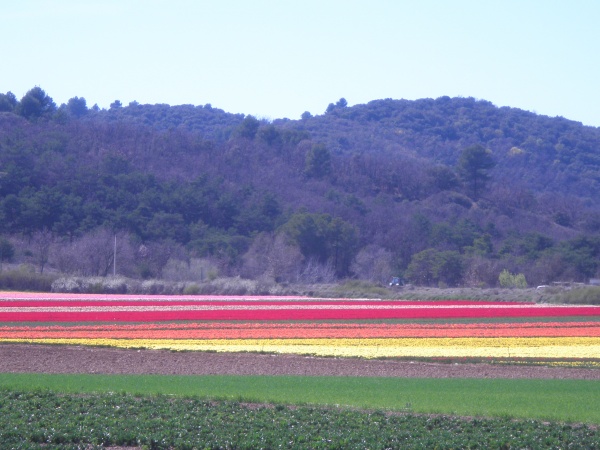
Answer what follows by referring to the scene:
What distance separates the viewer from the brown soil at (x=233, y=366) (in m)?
18.9

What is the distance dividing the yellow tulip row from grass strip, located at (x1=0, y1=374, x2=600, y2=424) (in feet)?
13.5

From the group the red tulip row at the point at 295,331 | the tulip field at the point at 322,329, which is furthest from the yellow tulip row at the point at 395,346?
the red tulip row at the point at 295,331

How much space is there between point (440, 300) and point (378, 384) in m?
31.0

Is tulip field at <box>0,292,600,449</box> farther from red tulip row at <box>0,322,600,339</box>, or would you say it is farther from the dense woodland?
the dense woodland

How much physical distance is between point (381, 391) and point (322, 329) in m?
11.6

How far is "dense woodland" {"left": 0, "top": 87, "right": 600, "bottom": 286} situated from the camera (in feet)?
222

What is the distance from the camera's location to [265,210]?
84.6 meters

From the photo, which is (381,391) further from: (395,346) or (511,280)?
(511,280)

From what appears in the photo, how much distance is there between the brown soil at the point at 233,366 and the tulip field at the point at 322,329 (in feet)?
3.24

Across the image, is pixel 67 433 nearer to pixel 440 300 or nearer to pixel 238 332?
pixel 238 332

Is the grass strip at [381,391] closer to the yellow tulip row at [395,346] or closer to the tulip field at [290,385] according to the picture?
the tulip field at [290,385]

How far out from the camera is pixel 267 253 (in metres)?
70.4

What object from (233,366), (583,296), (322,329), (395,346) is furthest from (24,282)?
(233,366)

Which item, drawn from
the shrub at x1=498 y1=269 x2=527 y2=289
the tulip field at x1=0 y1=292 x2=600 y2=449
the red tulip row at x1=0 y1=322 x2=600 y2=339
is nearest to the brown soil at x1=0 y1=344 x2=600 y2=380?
the tulip field at x1=0 y1=292 x2=600 y2=449
